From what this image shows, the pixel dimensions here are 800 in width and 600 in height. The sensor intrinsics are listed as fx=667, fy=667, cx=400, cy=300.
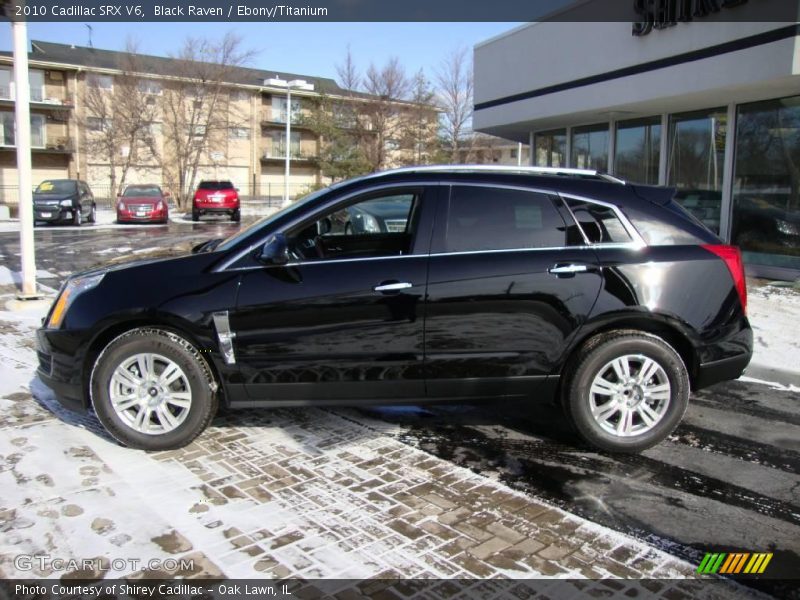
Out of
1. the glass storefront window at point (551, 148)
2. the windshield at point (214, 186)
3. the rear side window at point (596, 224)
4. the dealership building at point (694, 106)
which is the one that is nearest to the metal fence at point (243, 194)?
the windshield at point (214, 186)

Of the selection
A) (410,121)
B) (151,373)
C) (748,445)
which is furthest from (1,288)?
(410,121)

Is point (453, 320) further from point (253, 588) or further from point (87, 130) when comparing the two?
point (87, 130)

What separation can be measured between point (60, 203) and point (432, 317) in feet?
77.4

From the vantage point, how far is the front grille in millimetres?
4934

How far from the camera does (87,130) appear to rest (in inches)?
1731

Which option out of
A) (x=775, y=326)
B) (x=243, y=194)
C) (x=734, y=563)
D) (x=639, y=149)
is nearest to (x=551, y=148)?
(x=639, y=149)

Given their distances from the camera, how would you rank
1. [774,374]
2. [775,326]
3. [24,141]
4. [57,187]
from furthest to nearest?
[57,187]
[24,141]
[775,326]
[774,374]

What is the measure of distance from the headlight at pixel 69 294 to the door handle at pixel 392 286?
1.79 m

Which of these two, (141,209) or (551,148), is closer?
(551,148)

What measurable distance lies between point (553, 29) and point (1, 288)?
11466mm

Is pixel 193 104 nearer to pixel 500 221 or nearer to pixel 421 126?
pixel 421 126

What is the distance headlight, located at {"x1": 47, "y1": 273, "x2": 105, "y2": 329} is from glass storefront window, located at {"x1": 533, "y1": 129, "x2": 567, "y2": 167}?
13.5m

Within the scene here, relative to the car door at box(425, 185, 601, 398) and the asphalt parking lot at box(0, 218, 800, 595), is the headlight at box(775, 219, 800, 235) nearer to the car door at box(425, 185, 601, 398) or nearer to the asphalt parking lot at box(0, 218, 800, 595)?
the asphalt parking lot at box(0, 218, 800, 595)

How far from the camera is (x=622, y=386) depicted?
425cm
